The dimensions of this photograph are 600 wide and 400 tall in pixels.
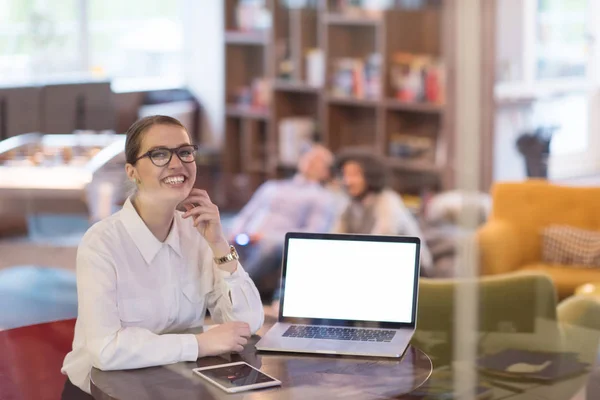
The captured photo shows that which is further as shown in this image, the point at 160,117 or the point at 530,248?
the point at 530,248

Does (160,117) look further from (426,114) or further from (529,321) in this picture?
(426,114)

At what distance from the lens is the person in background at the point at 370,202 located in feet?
13.8

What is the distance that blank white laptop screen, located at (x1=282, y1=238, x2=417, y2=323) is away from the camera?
1994 millimetres

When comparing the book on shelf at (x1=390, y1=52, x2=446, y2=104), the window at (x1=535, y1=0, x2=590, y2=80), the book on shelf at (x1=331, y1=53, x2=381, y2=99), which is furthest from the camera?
the book on shelf at (x1=331, y1=53, x2=381, y2=99)

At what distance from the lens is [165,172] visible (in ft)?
6.21

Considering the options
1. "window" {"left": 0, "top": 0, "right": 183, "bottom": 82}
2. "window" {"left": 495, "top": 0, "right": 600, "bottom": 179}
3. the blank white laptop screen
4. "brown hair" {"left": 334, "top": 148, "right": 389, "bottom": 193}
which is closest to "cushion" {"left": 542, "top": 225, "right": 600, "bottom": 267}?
"window" {"left": 495, "top": 0, "right": 600, "bottom": 179}

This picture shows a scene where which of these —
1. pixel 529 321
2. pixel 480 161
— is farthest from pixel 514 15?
pixel 529 321

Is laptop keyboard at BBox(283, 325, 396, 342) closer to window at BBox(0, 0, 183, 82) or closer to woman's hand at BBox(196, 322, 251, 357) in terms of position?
woman's hand at BBox(196, 322, 251, 357)

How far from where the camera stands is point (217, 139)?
6793mm

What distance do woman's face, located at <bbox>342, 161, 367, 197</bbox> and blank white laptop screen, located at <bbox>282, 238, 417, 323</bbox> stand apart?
2.22 m

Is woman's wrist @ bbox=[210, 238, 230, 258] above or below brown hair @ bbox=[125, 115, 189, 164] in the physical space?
below

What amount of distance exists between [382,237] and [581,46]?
2858mm

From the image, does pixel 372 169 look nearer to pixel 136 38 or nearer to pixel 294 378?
pixel 136 38

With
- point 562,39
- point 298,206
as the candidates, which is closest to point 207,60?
point 298,206
